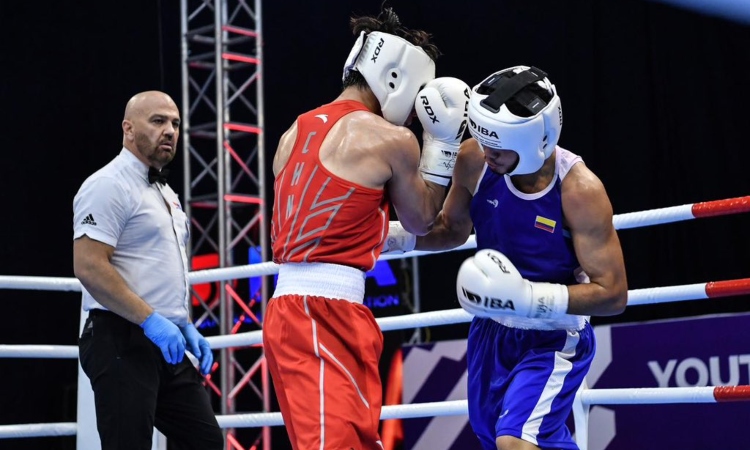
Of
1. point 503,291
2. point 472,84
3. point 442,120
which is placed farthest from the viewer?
point 472,84

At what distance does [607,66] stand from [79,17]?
14.1 feet

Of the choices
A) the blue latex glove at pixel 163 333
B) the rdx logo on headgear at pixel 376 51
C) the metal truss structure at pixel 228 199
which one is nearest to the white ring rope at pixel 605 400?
the blue latex glove at pixel 163 333

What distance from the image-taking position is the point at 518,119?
2.71 metres

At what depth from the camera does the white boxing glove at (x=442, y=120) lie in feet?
9.84

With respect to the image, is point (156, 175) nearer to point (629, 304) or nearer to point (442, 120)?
point (442, 120)

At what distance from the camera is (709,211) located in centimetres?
330

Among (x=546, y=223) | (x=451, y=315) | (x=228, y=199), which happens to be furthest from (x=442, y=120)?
(x=228, y=199)

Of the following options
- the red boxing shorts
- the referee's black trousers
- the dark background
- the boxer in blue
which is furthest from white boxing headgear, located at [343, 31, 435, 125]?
the dark background

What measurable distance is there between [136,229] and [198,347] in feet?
1.69

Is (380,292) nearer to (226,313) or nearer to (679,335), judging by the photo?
(226,313)

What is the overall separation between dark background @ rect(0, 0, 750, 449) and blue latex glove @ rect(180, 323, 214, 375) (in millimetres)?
4226

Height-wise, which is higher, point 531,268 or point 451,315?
point 531,268

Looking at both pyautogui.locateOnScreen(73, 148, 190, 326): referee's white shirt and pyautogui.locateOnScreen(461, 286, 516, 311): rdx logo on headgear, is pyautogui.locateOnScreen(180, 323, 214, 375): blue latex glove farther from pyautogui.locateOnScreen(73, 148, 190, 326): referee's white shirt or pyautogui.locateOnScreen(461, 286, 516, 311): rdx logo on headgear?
pyautogui.locateOnScreen(461, 286, 516, 311): rdx logo on headgear

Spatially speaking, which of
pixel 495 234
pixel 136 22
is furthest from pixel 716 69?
pixel 495 234
